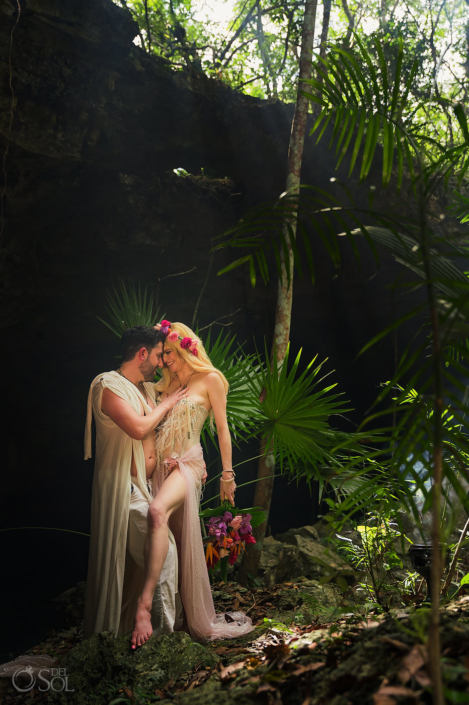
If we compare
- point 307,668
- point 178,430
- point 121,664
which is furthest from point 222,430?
point 307,668

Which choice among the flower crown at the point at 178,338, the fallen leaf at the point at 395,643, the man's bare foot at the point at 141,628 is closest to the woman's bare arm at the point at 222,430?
the flower crown at the point at 178,338

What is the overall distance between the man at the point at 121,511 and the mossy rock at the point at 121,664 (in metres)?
0.34

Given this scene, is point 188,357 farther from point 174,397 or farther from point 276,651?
point 276,651

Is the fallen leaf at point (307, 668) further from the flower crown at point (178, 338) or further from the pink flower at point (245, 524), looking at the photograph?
the flower crown at point (178, 338)

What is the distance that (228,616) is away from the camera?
3.13 meters

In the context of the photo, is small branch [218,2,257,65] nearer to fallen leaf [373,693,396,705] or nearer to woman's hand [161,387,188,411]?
woman's hand [161,387,188,411]

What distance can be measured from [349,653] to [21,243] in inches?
253

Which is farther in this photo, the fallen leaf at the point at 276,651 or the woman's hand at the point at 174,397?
the woman's hand at the point at 174,397

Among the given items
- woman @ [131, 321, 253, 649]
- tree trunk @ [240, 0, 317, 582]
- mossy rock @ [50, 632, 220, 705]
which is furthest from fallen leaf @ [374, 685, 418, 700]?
tree trunk @ [240, 0, 317, 582]

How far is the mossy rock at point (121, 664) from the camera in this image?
7.14 feet

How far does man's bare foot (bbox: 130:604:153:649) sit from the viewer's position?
96.7 inches

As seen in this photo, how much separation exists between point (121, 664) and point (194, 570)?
0.76 metres

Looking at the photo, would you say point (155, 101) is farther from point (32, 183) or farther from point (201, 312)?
point (201, 312)

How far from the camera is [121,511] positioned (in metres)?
2.82
